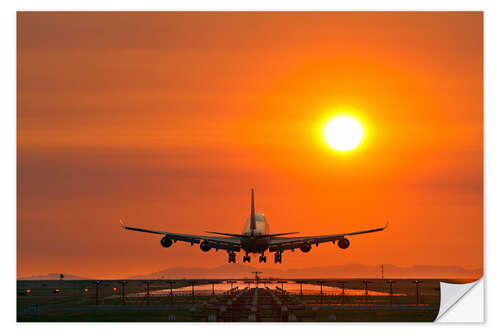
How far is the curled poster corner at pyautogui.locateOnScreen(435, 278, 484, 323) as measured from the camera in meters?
55.3

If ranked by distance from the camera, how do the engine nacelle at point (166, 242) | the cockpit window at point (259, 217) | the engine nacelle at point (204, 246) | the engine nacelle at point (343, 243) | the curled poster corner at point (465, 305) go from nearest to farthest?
the curled poster corner at point (465, 305) → the engine nacelle at point (343, 243) → the engine nacelle at point (166, 242) → the engine nacelle at point (204, 246) → the cockpit window at point (259, 217)

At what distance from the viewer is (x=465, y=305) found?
56.1 metres

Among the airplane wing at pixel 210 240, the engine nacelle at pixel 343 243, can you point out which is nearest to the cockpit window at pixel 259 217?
the airplane wing at pixel 210 240

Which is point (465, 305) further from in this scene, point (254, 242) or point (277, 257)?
point (277, 257)

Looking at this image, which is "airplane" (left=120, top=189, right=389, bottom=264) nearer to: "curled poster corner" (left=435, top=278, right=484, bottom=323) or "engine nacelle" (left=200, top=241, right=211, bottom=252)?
"engine nacelle" (left=200, top=241, right=211, bottom=252)

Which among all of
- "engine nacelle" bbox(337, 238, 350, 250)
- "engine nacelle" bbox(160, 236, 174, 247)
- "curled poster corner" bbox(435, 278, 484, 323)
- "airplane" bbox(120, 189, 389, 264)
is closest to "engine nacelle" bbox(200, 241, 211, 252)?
"airplane" bbox(120, 189, 389, 264)

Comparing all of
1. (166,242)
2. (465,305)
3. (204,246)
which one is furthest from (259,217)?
(465,305)

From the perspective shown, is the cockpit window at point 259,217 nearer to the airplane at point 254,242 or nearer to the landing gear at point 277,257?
the airplane at point 254,242

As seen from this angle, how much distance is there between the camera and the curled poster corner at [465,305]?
55312 millimetres
